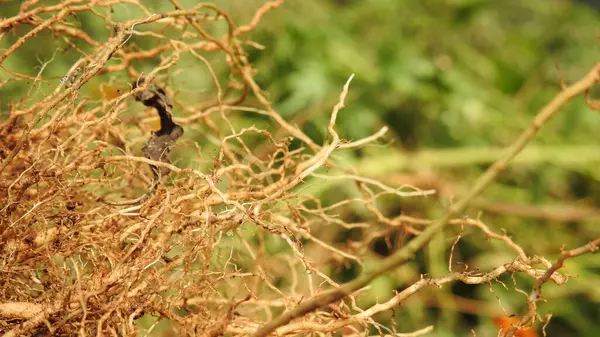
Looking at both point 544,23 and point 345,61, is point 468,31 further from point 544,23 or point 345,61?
point 345,61

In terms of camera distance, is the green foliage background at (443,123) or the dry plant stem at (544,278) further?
the green foliage background at (443,123)

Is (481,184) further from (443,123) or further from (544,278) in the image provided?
(443,123)

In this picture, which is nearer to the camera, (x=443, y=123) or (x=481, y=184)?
(x=481, y=184)

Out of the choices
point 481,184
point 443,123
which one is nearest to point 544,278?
point 481,184

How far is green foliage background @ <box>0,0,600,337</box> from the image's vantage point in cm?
147

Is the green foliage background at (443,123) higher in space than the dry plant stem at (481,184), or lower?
lower

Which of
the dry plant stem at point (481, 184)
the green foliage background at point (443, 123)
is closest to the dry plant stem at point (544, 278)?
the dry plant stem at point (481, 184)

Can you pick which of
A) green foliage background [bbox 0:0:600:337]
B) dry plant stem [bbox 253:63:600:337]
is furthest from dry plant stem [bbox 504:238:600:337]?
green foliage background [bbox 0:0:600:337]

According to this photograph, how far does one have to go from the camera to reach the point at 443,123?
167cm

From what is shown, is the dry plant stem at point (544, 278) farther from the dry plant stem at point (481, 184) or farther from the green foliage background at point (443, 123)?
the green foliage background at point (443, 123)

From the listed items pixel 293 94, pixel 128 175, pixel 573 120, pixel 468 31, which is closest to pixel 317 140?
pixel 293 94

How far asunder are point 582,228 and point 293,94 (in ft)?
2.68

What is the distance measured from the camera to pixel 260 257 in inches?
30.0

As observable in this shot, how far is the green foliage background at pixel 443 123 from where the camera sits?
1471 mm
